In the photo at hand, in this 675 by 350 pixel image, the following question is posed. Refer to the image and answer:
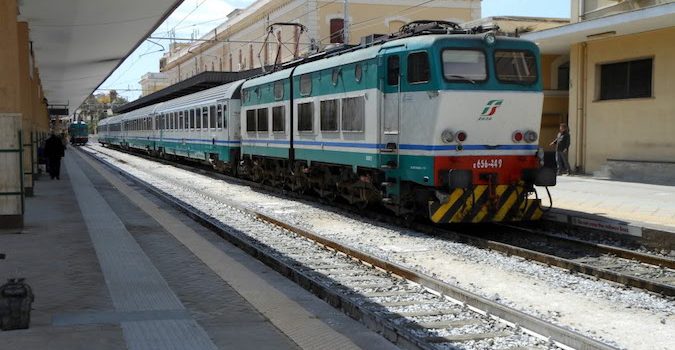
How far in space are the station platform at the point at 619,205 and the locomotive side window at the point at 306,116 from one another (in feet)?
16.8

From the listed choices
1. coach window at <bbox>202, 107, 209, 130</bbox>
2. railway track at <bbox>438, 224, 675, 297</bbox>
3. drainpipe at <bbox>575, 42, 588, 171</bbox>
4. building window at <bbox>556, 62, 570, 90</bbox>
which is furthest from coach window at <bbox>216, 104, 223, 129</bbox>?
railway track at <bbox>438, 224, 675, 297</bbox>

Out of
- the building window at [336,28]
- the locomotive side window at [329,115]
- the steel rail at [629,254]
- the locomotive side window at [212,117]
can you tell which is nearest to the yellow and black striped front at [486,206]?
the steel rail at [629,254]

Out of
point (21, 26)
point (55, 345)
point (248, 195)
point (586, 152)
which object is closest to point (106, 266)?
point (55, 345)

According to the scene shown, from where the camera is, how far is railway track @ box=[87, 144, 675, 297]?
8.13m

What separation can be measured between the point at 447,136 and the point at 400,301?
4358 mm

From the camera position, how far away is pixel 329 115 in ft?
46.1

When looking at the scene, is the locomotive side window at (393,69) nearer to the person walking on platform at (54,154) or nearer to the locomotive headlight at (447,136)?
the locomotive headlight at (447,136)

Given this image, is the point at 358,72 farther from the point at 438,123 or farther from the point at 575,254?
the point at 575,254

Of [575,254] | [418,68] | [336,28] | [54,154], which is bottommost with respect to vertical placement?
[575,254]

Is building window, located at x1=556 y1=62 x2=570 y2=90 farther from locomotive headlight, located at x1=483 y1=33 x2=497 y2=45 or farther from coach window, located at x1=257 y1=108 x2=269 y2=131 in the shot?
locomotive headlight, located at x1=483 y1=33 x2=497 y2=45

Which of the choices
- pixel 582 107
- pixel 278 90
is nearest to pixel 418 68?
pixel 278 90

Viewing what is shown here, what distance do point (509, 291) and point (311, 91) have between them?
8163 mm

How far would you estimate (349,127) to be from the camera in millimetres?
13148

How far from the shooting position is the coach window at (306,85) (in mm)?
15023
